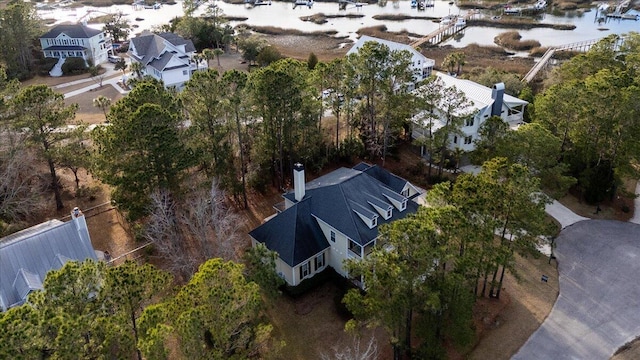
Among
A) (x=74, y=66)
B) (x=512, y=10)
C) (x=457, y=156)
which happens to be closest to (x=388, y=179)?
(x=457, y=156)

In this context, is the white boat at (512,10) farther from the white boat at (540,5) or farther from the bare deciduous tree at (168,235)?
the bare deciduous tree at (168,235)

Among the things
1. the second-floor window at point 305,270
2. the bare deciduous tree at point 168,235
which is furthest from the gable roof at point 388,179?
the bare deciduous tree at point 168,235

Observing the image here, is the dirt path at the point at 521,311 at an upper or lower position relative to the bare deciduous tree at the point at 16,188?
lower

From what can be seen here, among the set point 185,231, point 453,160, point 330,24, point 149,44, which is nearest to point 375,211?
point 185,231

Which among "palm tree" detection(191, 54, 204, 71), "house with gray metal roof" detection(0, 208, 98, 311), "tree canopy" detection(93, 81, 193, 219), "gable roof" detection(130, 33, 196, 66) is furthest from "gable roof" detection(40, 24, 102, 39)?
"house with gray metal roof" detection(0, 208, 98, 311)

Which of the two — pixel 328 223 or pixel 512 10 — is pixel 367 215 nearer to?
pixel 328 223

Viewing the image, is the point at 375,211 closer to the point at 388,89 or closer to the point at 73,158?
the point at 388,89
